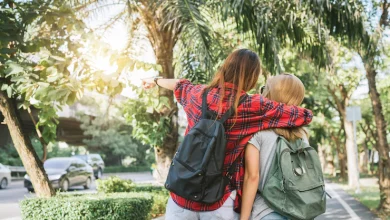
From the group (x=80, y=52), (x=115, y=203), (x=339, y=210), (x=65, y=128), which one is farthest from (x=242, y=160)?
(x=65, y=128)

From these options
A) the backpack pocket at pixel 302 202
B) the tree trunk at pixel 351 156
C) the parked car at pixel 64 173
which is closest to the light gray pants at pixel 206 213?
the backpack pocket at pixel 302 202

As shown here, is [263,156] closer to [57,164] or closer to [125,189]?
[125,189]

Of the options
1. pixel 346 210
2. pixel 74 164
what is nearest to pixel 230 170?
pixel 346 210

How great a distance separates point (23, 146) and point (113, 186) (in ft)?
14.3

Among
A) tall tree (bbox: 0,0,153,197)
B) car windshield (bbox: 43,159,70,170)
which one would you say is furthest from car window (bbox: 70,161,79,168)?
tall tree (bbox: 0,0,153,197)

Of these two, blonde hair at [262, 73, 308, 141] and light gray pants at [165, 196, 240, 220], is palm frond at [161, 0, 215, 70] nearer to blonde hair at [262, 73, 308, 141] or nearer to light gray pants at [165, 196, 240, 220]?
blonde hair at [262, 73, 308, 141]

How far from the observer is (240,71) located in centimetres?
257

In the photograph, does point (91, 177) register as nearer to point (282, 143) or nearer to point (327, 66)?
point (327, 66)

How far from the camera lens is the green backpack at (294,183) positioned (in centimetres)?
244

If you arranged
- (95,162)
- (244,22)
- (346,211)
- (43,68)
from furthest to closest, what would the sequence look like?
(95,162)
(346,211)
(244,22)
(43,68)

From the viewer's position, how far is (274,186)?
2.48m

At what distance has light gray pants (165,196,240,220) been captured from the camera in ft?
8.05

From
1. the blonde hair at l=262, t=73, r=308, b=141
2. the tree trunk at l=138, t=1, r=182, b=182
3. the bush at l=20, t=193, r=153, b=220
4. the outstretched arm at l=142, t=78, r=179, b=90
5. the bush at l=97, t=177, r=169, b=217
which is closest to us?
the blonde hair at l=262, t=73, r=308, b=141

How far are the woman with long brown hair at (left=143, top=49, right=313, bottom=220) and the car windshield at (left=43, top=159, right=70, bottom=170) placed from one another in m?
17.6
